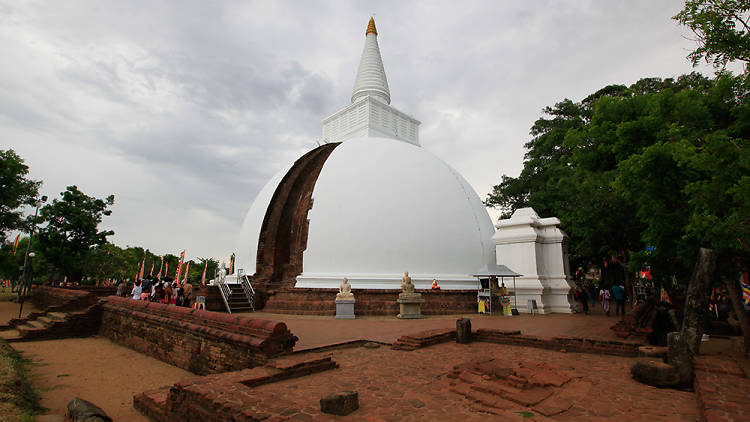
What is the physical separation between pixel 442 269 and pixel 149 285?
33.9 ft

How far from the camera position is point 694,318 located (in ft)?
15.2

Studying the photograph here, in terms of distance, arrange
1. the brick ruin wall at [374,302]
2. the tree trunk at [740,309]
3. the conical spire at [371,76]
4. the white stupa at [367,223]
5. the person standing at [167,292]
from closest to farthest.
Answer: the tree trunk at [740,309], the person standing at [167,292], the brick ruin wall at [374,302], the white stupa at [367,223], the conical spire at [371,76]

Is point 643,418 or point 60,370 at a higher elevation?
point 643,418

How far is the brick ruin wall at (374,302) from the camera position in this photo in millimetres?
12523

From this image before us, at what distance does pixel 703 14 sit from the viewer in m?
5.32

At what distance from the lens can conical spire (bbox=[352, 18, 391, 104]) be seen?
2103 cm

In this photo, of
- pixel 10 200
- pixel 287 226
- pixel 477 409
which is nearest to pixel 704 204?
pixel 477 409

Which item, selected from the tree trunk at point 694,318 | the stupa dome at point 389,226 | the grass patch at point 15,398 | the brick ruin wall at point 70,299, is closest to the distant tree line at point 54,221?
the brick ruin wall at point 70,299

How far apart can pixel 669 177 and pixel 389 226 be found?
896 cm

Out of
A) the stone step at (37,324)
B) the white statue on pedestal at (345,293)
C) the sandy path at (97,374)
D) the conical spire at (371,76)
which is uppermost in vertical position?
the conical spire at (371,76)

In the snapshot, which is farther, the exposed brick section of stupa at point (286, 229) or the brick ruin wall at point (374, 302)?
the exposed brick section of stupa at point (286, 229)

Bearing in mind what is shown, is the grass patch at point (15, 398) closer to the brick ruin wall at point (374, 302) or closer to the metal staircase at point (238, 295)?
the brick ruin wall at point (374, 302)

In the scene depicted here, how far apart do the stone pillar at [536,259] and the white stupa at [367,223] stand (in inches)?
54.7

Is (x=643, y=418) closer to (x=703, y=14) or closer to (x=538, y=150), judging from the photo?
(x=703, y=14)
